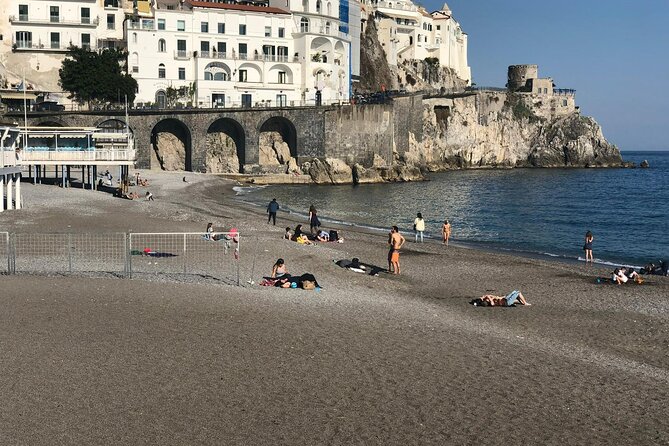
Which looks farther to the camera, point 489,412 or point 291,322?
point 291,322

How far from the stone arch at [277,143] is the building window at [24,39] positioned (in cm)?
2222

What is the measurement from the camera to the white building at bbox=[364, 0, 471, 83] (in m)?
112

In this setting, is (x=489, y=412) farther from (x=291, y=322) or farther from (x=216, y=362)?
(x=291, y=322)

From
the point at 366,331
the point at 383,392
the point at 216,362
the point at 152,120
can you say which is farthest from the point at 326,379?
the point at 152,120

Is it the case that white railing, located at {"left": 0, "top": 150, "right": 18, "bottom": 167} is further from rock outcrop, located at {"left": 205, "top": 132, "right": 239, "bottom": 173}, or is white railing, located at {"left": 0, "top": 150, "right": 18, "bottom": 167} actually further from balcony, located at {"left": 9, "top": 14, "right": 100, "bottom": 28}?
balcony, located at {"left": 9, "top": 14, "right": 100, "bottom": 28}

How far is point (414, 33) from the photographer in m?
121

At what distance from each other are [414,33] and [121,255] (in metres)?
105

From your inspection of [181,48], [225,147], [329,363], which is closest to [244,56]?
[181,48]

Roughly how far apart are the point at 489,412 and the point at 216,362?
4452 mm

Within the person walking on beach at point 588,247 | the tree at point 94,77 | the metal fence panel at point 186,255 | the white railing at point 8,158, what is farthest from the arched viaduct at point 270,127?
the person walking on beach at point 588,247

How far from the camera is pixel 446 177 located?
85.9 meters

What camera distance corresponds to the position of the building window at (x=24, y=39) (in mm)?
68688

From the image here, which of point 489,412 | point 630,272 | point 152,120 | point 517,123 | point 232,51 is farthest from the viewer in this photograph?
point 517,123

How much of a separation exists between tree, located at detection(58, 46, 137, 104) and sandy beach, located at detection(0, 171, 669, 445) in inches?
1898
